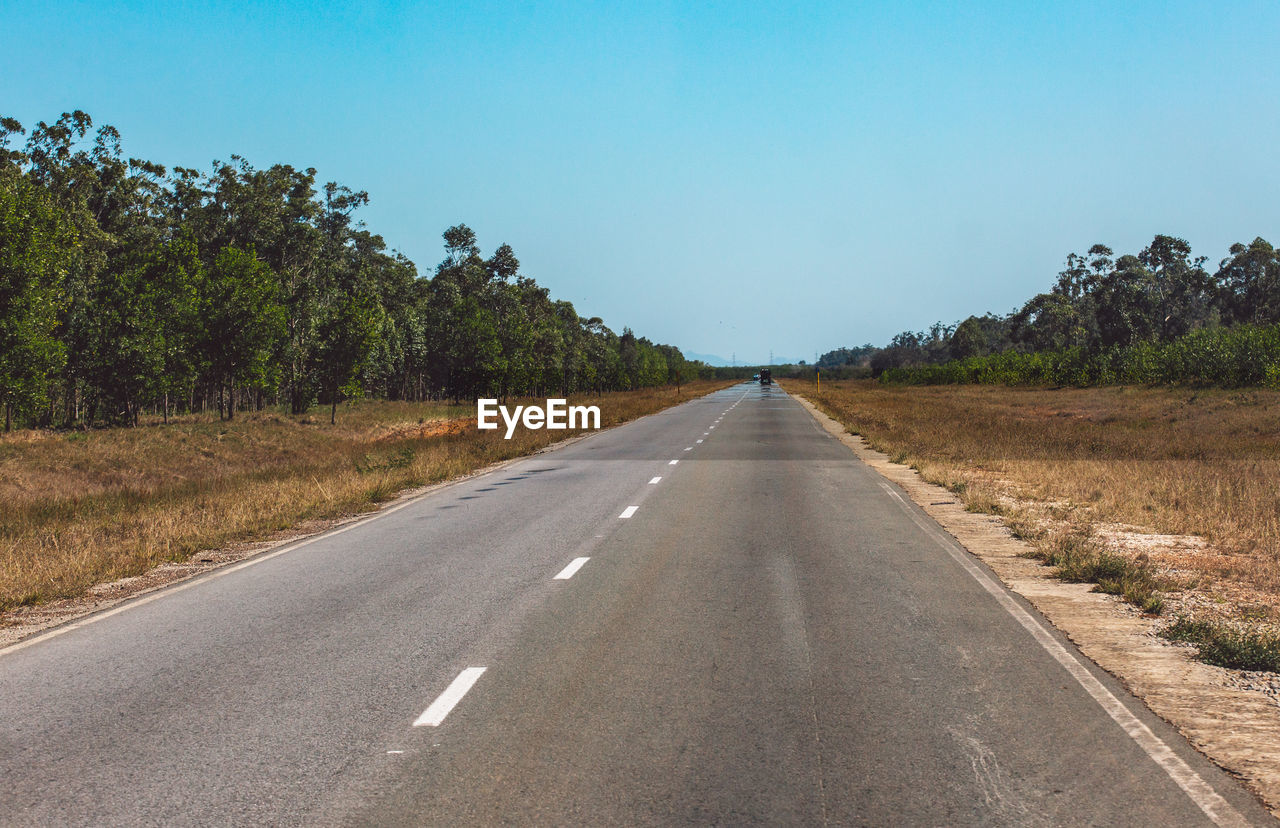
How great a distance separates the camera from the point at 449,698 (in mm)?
→ 5648

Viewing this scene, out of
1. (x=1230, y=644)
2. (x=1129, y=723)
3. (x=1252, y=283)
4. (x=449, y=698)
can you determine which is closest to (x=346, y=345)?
(x=449, y=698)

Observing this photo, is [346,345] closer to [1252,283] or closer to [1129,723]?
[1129,723]

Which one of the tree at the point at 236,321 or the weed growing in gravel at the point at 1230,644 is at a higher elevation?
the tree at the point at 236,321

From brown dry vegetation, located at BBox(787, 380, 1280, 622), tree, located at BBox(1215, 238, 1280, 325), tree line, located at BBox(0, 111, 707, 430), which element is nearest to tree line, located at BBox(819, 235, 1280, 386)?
tree, located at BBox(1215, 238, 1280, 325)

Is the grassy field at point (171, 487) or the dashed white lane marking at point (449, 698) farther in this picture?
the grassy field at point (171, 487)

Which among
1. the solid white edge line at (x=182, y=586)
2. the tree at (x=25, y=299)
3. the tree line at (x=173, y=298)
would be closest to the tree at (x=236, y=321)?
the tree line at (x=173, y=298)

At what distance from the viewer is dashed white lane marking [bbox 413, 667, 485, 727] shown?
5258mm

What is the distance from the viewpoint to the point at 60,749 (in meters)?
4.92

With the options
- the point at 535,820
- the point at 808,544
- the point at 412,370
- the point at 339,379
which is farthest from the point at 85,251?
the point at 535,820

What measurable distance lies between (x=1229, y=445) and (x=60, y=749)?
3192cm

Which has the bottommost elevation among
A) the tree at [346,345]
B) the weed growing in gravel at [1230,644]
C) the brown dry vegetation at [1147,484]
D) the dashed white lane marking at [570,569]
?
the brown dry vegetation at [1147,484]

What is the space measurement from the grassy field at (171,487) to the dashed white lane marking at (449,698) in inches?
215

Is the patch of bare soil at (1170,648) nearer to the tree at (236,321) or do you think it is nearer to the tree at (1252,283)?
the tree at (236,321)

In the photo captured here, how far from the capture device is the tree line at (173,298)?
40.3 meters
